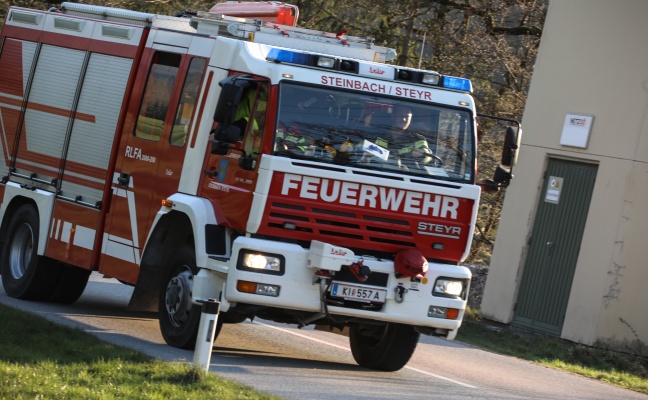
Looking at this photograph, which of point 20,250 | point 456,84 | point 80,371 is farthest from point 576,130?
point 80,371

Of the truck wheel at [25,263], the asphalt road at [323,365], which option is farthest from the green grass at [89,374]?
the truck wheel at [25,263]

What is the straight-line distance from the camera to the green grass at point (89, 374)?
855 centimetres

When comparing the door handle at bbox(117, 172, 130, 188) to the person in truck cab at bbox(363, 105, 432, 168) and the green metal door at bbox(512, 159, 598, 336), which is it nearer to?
the person in truck cab at bbox(363, 105, 432, 168)

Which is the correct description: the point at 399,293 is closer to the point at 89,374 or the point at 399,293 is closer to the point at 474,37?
the point at 89,374

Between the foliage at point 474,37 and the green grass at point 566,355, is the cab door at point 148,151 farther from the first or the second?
the foliage at point 474,37

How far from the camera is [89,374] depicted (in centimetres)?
919

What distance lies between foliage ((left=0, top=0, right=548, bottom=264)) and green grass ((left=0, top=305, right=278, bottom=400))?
13.4 meters

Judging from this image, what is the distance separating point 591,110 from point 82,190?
8.00 m

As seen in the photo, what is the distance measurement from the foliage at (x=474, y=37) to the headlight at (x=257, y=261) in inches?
505

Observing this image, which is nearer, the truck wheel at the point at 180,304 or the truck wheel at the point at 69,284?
the truck wheel at the point at 180,304

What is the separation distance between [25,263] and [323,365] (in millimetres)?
4327

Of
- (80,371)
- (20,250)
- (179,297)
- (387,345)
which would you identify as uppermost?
(179,297)

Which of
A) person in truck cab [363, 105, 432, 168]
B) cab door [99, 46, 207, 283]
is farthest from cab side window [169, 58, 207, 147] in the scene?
person in truck cab [363, 105, 432, 168]

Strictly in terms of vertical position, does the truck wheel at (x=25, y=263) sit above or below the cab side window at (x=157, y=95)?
below
